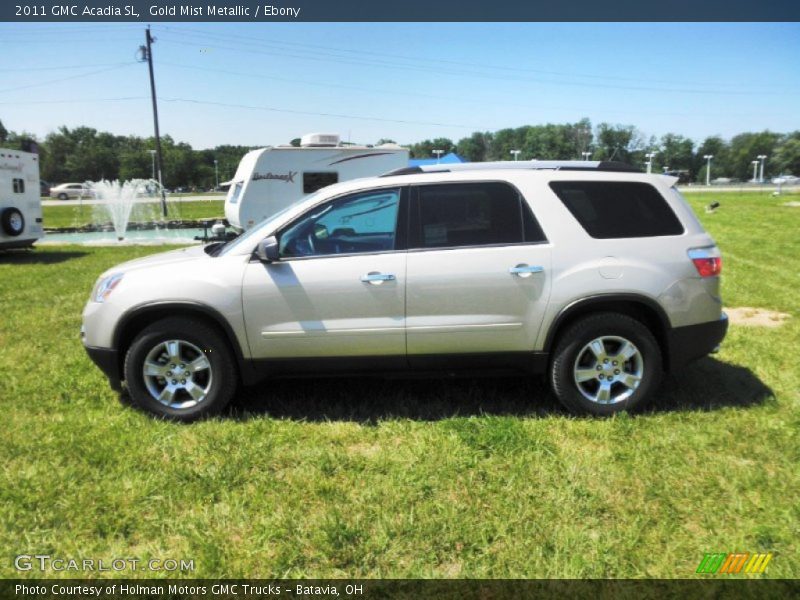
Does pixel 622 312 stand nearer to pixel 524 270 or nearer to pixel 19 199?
pixel 524 270

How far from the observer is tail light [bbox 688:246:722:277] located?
426cm

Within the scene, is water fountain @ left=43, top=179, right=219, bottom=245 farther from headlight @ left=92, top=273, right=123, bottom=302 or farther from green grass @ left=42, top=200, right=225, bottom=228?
headlight @ left=92, top=273, right=123, bottom=302

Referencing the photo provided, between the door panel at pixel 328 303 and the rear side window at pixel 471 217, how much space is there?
29 cm

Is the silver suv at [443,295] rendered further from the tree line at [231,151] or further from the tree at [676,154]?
the tree at [676,154]

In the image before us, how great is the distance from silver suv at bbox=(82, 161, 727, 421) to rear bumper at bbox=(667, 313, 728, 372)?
1 centimetres

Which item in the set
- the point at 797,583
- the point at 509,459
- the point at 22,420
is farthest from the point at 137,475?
the point at 797,583

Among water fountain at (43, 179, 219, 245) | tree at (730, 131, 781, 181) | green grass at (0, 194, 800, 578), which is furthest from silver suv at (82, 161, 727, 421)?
tree at (730, 131, 781, 181)

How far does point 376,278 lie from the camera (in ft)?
13.7

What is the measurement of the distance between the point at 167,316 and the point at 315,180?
12.2m

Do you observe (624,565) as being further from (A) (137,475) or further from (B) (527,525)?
(A) (137,475)

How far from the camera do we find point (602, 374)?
429 centimetres

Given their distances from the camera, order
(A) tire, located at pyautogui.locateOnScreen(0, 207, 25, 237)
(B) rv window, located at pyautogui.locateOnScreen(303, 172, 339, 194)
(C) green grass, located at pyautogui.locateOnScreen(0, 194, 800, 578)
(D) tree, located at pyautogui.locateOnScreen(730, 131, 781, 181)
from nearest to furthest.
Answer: (C) green grass, located at pyautogui.locateOnScreen(0, 194, 800, 578)
(A) tire, located at pyautogui.locateOnScreen(0, 207, 25, 237)
(B) rv window, located at pyautogui.locateOnScreen(303, 172, 339, 194)
(D) tree, located at pyautogui.locateOnScreen(730, 131, 781, 181)

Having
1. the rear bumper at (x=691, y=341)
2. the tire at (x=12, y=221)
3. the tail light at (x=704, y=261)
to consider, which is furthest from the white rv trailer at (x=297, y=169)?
the rear bumper at (x=691, y=341)

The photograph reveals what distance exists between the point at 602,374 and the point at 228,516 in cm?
267
